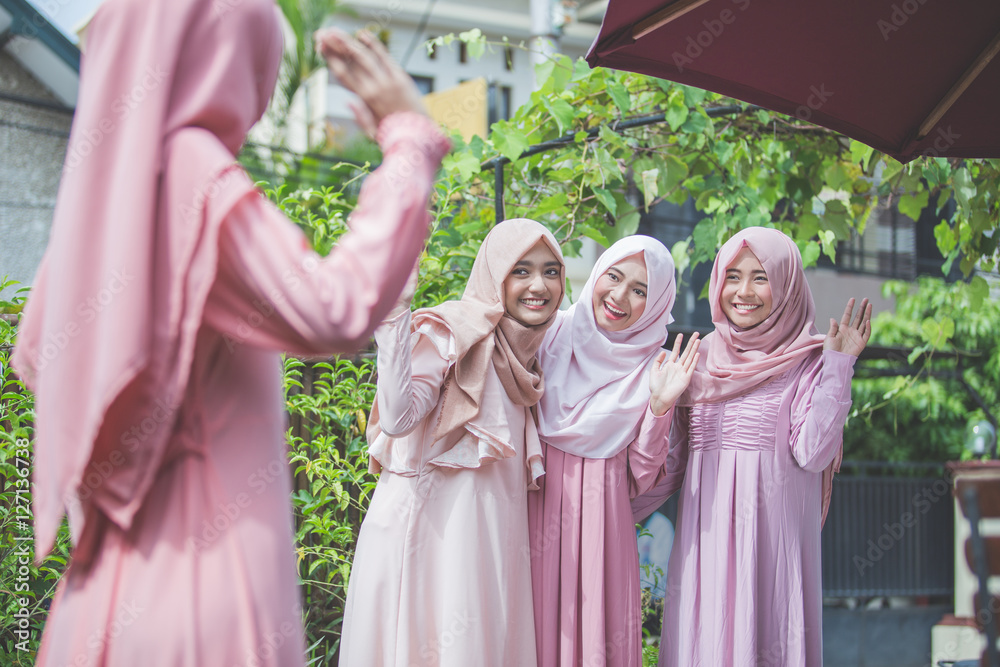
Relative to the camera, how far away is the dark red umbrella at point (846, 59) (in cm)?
279

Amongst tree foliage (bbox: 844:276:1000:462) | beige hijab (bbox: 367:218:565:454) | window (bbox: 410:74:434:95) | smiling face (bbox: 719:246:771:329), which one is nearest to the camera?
beige hijab (bbox: 367:218:565:454)

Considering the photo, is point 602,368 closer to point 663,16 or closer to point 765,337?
point 765,337

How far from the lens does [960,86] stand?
295 centimetres

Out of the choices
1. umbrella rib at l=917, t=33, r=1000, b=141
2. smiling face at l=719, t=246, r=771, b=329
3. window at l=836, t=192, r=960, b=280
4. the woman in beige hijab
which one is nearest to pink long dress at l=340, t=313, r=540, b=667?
the woman in beige hijab

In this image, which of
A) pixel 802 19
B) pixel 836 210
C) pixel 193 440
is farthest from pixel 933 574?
pixel 193 440

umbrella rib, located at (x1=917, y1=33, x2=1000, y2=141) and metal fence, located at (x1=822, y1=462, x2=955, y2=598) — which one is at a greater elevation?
umbrella rib, located at (x1=917, y1=33, x2=1000, y2=141)

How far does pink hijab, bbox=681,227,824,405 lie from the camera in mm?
3180

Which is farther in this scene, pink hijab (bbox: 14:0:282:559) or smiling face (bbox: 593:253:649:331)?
smiling face (bbox: 593:253:649:331)

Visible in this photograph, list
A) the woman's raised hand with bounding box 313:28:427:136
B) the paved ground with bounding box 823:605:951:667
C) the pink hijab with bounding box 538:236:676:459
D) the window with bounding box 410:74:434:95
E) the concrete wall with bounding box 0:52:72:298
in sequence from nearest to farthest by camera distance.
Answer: the woman's raised hand with bounding box 313:28:427:136 < the pink hijab with bounding box 538:236:676:459 < the concrete wall with bounding box 0:52:72:298 < the paved ground with bounding box 823:605:951:667 < the window with bounding box 410:74:434:95

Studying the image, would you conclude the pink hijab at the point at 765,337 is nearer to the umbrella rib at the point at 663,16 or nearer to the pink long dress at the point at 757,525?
the pink long dress at the point at 757,525

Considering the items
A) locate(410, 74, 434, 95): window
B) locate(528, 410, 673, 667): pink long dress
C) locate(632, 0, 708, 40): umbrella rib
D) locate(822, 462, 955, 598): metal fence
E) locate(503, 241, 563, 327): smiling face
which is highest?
locate(410, 74, 434, 95): window

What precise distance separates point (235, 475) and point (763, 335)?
237cm

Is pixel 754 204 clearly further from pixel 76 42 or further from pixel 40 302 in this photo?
pixel 76 42

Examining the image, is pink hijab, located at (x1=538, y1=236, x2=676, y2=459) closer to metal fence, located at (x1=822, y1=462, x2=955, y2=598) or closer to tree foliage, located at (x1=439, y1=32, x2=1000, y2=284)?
tree foliage, located at (x1=439, y1=32, x2=1000, y2=284)
